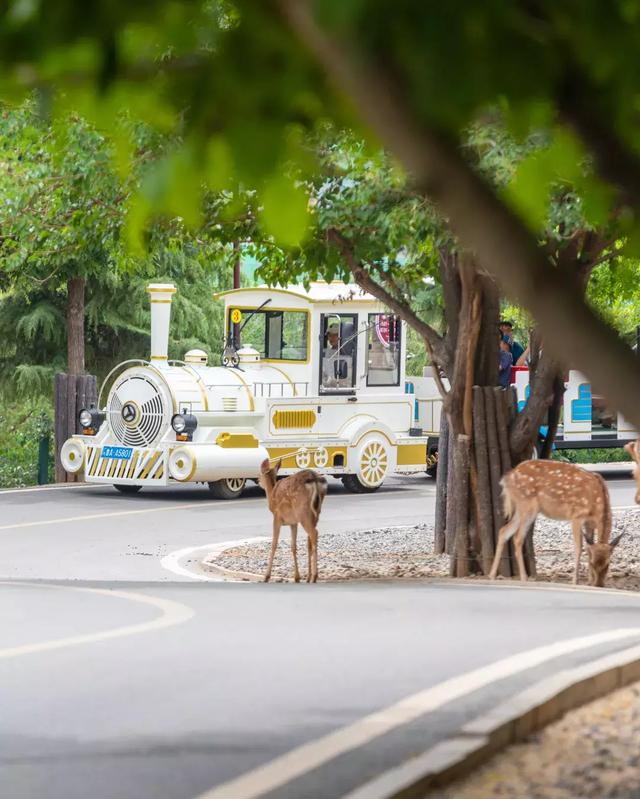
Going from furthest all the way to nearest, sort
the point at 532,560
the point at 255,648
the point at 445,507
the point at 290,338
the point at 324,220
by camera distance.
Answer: the point at 290,338 < the point at 445,507 < the point at 532,560 < the point at 324,220 < the point at 255,648

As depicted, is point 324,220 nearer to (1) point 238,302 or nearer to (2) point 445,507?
(2) point 445,507

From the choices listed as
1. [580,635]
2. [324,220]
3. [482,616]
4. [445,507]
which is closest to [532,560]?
[445,507]

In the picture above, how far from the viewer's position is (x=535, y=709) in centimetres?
635

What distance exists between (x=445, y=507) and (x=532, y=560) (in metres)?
2.02

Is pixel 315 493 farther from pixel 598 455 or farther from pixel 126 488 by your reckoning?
pixel 598 455

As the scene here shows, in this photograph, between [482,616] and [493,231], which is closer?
[493,231]

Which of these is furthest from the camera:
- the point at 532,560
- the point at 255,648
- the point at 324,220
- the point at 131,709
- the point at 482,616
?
the point at 532,560

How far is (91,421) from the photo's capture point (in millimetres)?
25297

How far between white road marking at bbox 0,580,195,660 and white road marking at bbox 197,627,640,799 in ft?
8.09

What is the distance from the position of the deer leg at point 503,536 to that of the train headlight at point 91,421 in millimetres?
12316

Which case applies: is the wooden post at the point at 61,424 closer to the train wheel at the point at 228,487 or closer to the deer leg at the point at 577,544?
the train wheel at the point at 228,487

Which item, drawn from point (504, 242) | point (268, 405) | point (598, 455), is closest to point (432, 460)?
point (268, 405)

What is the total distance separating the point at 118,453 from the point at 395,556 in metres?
8.28

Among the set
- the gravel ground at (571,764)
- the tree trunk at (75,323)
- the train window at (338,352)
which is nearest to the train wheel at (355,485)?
the train window at (338,352)
